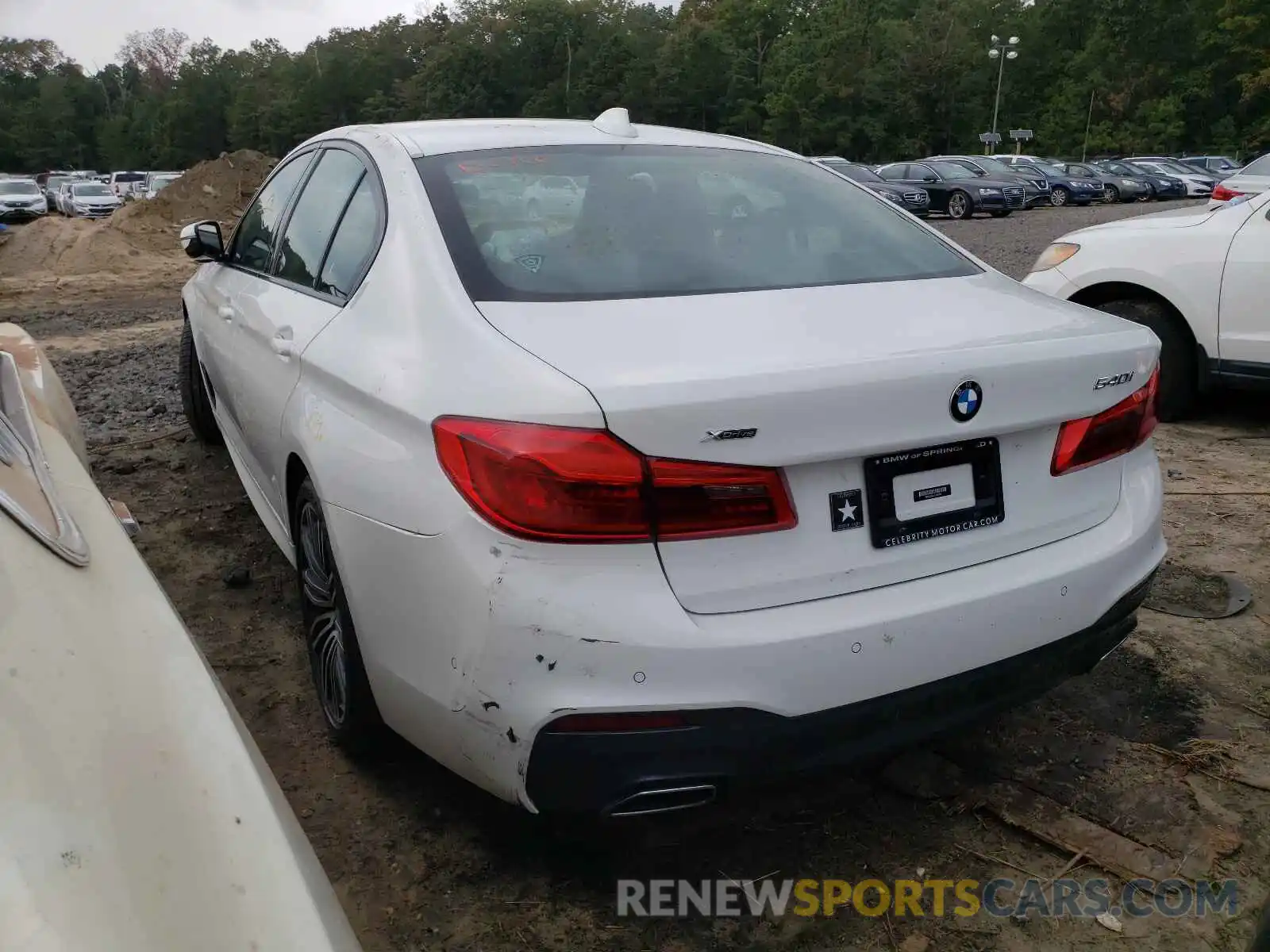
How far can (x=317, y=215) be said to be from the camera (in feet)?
→ 10.9

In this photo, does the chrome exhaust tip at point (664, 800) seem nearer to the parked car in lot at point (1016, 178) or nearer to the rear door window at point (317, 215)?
the rear door window at point (317, 215)

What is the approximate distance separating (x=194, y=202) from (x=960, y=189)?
18.4 m

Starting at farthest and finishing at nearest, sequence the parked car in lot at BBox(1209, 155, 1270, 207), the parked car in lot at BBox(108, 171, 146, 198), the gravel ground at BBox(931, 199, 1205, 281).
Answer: the parked car in lot at BBox(108, 171, 146, 198), the gravel ground at BBox(931, 199, 1205, 281), the parked car in lot at BBox(1209, 155, 1270, 207)

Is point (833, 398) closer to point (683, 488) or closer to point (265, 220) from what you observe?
point (683, 488)

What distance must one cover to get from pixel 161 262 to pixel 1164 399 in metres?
17.5

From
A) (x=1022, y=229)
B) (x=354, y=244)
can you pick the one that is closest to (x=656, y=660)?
(x=354, y=244)

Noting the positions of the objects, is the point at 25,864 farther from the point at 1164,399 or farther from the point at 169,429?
the point at 1164,399

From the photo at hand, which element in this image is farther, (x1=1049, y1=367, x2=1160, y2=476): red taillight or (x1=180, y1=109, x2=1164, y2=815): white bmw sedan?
(x1=1049, y1=367, x2=1160, y2=476): red taillight

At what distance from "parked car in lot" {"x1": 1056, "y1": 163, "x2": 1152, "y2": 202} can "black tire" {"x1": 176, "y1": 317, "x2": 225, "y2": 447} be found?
33587mm

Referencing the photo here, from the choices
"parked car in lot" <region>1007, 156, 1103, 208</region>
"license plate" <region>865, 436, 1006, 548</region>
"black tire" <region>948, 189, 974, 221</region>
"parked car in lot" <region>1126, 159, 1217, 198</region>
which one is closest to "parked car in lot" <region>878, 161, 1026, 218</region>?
"black tire" <region>948, 189, 974, 221</region>

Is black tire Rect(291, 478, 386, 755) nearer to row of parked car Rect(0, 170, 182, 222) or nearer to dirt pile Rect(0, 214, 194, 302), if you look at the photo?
dirt pile Rect(0, 214, 194, 302)

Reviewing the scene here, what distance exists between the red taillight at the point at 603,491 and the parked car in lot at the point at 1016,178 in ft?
94.6

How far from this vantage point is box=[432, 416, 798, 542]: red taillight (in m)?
1.82

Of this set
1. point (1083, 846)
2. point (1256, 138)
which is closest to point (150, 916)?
point (1083, 846)
